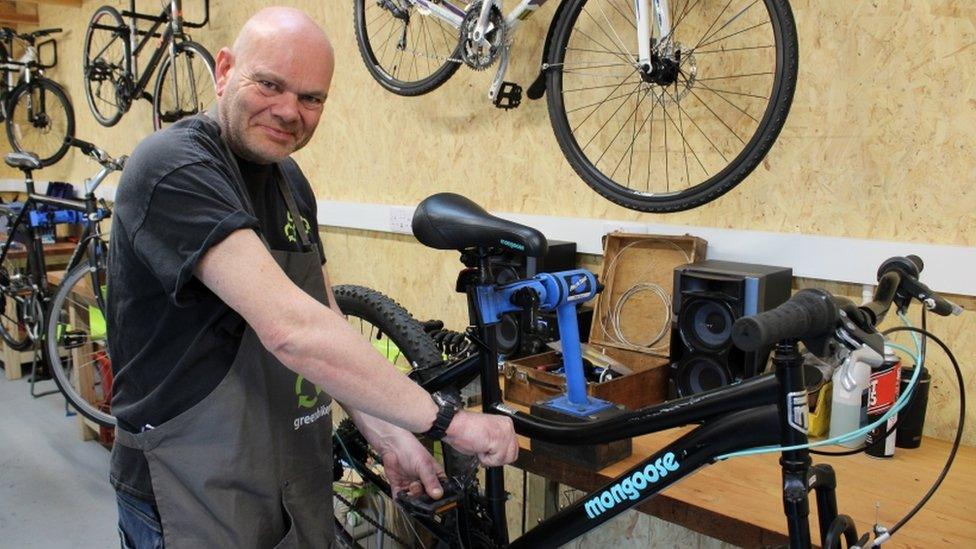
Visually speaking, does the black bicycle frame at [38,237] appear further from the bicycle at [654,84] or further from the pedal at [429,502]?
the pedal at [429,502]

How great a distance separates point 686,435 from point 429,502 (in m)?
0.56

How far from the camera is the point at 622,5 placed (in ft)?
6.75

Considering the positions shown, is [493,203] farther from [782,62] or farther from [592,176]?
[782,62]

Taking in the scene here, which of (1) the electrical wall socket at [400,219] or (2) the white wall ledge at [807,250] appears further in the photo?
(1) the electrical wall socket at [400,219]

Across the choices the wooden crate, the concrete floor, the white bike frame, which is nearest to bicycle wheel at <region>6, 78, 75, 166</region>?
the concrete floor

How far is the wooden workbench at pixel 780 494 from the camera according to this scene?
3.83ft

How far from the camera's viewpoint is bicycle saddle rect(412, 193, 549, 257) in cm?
129

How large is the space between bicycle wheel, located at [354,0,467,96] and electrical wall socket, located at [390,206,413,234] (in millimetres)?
471

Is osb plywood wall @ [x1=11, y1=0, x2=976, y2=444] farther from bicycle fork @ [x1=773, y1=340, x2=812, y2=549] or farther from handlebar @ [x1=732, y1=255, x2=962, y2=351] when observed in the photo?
bicycle fork @ [x1=773, y1=340, x2=812, y2=549]

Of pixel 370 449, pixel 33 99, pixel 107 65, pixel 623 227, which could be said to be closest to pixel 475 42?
pixel 623 227

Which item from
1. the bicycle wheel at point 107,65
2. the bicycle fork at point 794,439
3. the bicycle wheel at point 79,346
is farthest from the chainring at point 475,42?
the bicycle wheel at point 107,65

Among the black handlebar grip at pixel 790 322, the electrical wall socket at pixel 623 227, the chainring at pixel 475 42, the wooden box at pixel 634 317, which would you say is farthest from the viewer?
the chainring at pixel 475 42

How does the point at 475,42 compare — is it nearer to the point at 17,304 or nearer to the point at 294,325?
the point at 294,325

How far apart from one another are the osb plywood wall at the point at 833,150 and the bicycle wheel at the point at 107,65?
2414 millimetres
